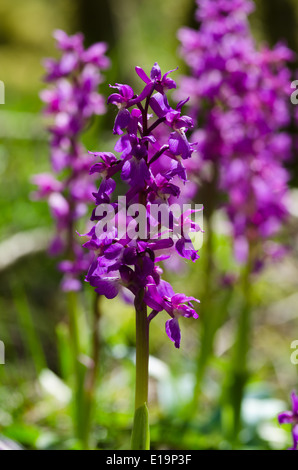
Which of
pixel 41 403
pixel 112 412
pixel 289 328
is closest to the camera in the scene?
pixel 112 412

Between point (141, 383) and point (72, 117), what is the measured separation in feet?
3.39

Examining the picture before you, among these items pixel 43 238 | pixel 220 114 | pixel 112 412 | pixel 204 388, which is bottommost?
pixel 112 412

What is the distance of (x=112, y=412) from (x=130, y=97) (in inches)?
57.4

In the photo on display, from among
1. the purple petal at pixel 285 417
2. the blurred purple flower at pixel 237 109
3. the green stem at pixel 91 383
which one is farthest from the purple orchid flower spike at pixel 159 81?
the blurred purple flower at pixel 237 109

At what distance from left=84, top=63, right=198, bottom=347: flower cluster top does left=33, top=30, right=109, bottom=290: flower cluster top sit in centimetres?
75

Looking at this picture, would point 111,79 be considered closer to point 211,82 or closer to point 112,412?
point 211,82

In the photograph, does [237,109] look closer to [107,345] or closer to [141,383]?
[107,345]

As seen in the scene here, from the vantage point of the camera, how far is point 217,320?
2082 millimetres

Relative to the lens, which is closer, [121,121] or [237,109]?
[121,121]

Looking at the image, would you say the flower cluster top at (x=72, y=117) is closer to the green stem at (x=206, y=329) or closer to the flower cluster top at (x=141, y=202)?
the green stem at (x=206, y=329)

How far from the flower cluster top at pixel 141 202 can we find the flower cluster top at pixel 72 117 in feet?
2.45

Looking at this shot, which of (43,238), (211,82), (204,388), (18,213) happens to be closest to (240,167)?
(211,82)

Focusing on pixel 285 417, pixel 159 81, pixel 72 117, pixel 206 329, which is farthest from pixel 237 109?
pixel 285 417

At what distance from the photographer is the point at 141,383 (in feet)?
4.03
